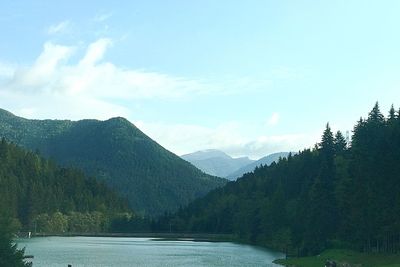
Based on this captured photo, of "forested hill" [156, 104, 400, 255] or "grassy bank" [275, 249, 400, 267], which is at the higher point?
"forested hill" [156, 104, 400, 255]

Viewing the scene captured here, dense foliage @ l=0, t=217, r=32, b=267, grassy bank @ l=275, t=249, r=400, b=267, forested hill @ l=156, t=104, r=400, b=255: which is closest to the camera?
dense foliage @ l=0, t=217, r=32, b=267

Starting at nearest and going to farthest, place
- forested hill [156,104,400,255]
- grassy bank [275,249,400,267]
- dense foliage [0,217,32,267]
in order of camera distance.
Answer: dense foliage [0,217,32,267] → grassy bank [275,249,400,267] → forested hill [156,104,400,255]

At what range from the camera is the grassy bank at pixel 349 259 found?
75938 millimetres

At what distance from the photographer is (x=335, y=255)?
88.8 m

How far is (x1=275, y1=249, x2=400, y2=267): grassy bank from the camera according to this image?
7594 centimetres

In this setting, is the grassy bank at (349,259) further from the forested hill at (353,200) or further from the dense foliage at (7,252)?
the dense foliage at (7,252)

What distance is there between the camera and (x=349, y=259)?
277ft

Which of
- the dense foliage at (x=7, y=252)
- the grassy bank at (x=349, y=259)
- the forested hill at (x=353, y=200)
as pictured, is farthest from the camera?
the forested hill at (x=353, y=200)

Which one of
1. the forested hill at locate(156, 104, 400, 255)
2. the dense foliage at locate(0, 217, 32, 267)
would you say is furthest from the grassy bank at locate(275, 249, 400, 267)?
the dense foliage at locate(0, 217, 32, 267)

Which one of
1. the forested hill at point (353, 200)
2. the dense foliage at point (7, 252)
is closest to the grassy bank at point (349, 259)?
the forested hill at point (353, 200)

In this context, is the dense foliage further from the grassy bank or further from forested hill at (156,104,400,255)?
forested hill at (156,104,400,255)

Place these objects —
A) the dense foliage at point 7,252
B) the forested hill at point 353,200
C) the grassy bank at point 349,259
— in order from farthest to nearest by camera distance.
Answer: the forested hill at point 353,200, the grassy bank at point 349,259, the dense foliage at point 7,252

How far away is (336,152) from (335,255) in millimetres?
35220

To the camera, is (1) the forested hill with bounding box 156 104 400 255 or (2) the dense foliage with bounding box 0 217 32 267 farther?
(1) the forested hill with bounding box 156 104 400 255
